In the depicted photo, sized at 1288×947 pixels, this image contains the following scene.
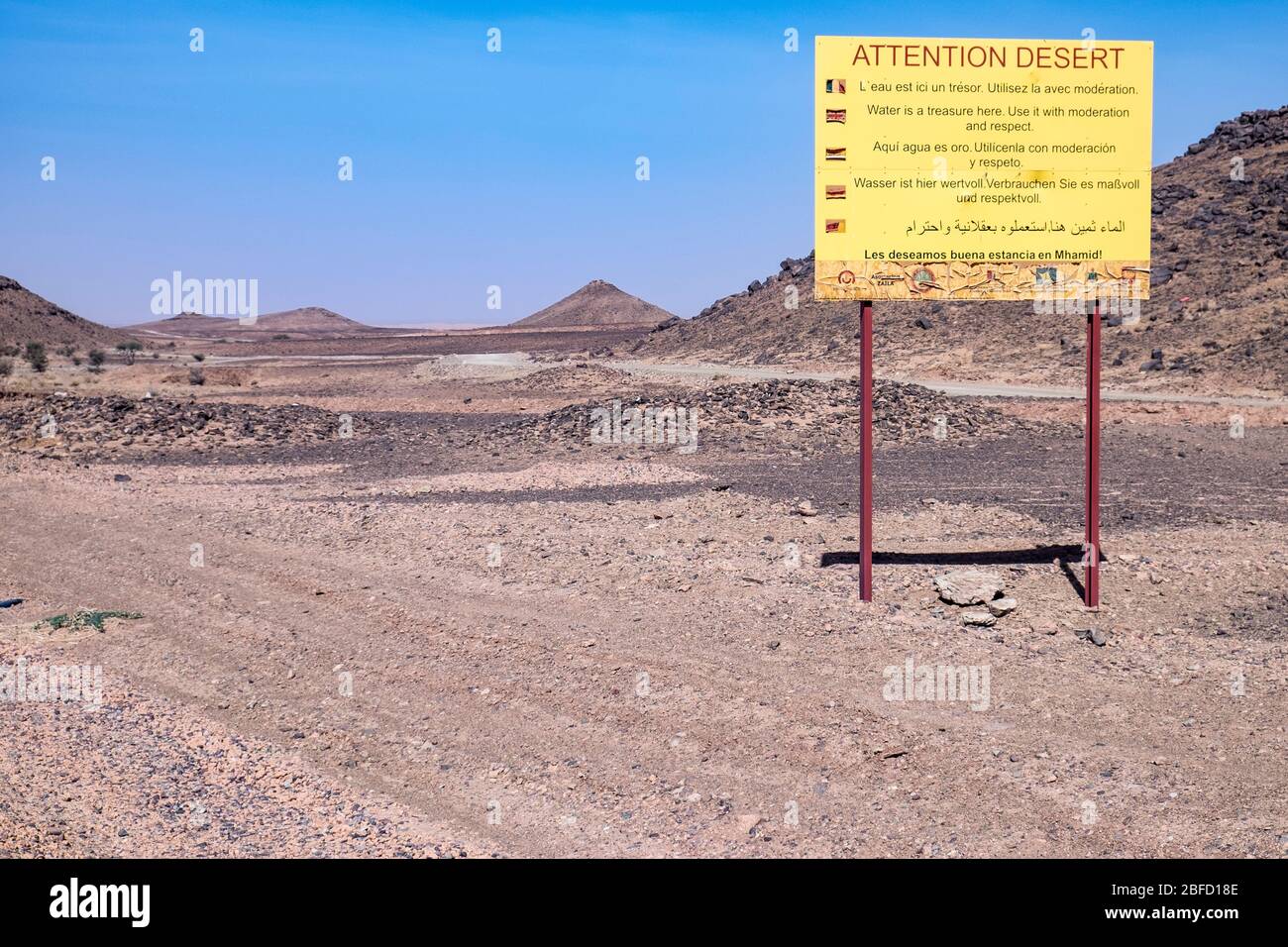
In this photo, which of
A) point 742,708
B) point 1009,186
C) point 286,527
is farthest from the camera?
point 286,527

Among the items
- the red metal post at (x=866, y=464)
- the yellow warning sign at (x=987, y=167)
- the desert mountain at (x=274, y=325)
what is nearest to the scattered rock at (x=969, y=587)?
the red metal post at (x=866, y=464)

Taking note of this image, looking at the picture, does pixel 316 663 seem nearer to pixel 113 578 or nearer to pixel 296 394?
pixel 113 578

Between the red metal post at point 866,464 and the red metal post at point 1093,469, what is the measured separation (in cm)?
160

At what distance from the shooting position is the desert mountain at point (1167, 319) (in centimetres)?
3316

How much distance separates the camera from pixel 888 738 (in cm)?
631

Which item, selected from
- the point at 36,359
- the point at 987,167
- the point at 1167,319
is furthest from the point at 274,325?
the point at 987,167

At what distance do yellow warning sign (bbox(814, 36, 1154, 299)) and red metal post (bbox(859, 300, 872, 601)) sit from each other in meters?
0.39

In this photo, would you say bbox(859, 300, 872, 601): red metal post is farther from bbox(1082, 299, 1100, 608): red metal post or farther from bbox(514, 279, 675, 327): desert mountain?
bbox(514, 279, 675, 327): desert mountain

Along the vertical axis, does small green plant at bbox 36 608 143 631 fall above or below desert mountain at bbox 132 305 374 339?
below

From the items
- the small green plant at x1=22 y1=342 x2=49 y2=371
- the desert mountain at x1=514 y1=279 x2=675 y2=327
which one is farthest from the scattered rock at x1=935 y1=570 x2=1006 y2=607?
the desert mountain at x1=514 y1=279 x2=675 y2=327

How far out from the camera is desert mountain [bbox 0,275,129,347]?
270 feet

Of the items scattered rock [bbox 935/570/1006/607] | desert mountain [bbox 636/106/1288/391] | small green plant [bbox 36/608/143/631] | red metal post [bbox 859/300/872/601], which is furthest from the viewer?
desert mountain [bbox 636/106/1288/391]
